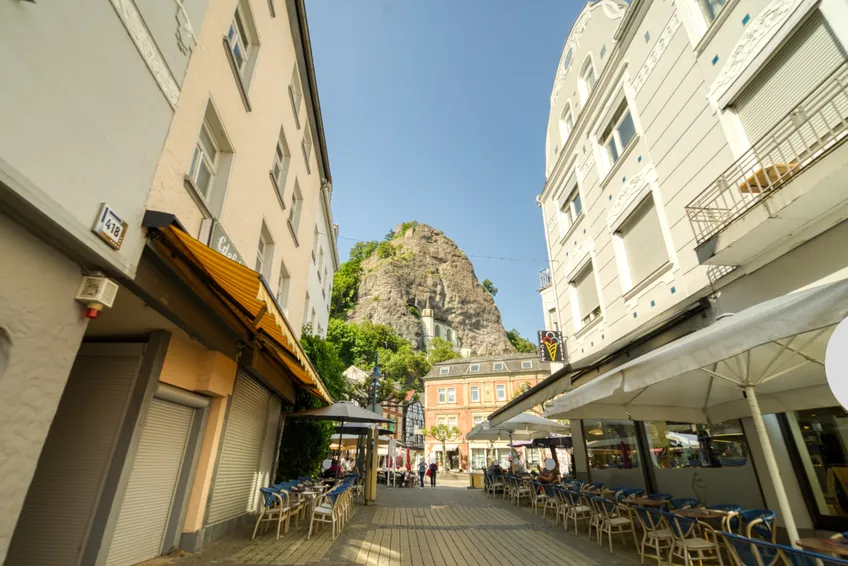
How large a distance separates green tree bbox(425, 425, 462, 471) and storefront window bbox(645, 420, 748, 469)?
1167 inches

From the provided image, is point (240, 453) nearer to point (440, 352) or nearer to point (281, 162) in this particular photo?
point (281, 162)

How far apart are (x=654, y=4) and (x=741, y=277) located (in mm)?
6705

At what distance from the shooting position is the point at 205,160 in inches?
233

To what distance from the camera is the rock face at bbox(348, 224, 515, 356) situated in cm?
7612

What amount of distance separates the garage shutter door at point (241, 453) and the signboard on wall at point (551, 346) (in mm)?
8333

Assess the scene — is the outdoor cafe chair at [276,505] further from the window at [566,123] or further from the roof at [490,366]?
the roof at [490,366]

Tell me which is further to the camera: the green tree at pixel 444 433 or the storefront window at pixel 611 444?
the green tree at pixel 444 433

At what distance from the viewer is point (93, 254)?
3090 millimetres

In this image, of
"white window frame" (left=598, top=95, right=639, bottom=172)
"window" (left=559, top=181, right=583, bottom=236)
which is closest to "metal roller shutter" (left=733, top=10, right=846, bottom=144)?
"white window frame" (left=598, top=95, right=639, bottom=172)

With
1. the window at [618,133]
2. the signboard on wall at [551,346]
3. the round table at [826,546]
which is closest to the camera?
the round table at [826,546]

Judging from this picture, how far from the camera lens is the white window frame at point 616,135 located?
30.8 feet

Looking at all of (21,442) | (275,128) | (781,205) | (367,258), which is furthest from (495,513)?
(367,258)

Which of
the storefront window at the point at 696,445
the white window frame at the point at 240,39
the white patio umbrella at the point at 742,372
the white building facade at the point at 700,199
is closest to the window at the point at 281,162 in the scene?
the white window frame at the point at 240,39

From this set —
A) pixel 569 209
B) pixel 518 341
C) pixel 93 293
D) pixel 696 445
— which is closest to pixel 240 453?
pixel 93 293
